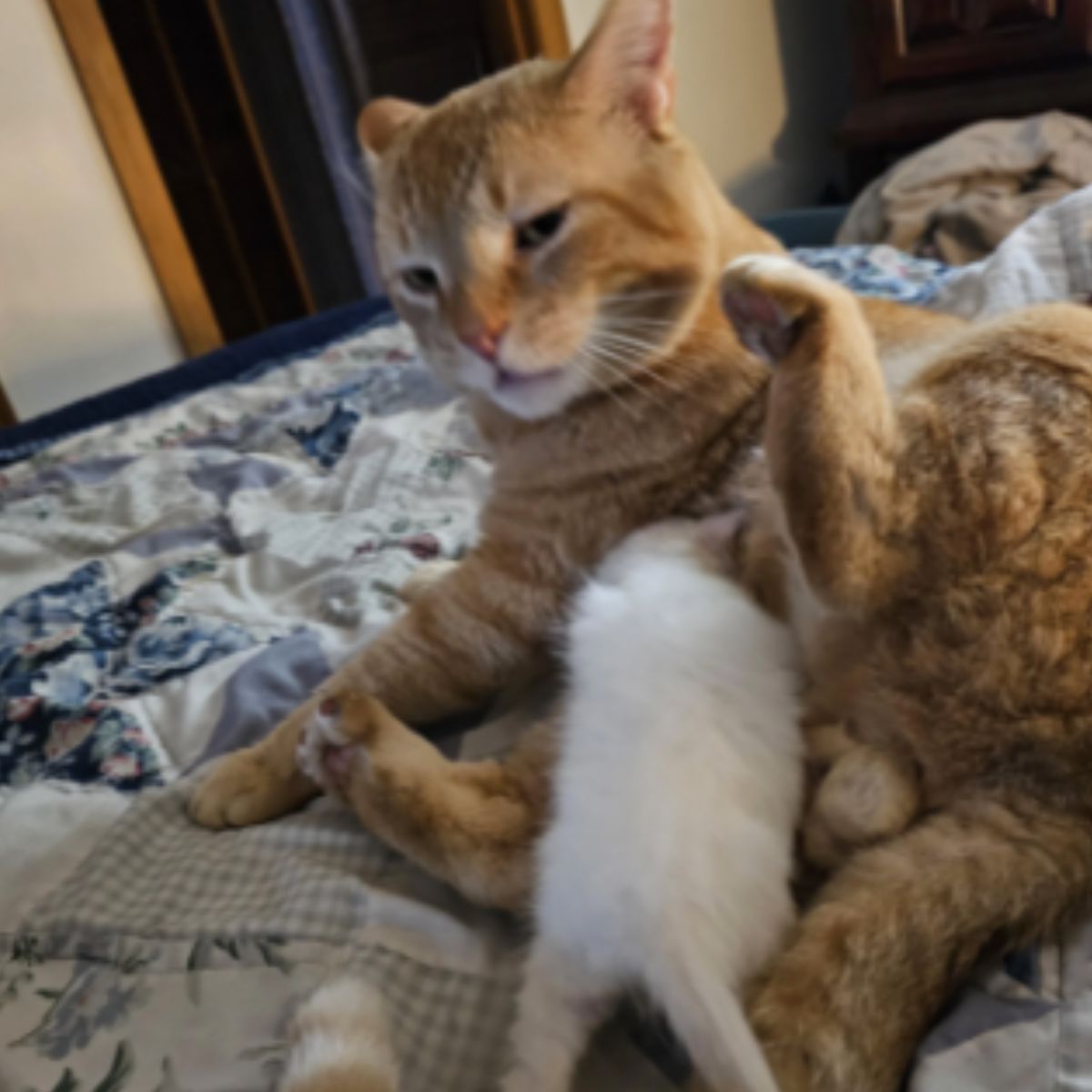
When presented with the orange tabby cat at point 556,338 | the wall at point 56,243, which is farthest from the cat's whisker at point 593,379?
the wall at point 56,243

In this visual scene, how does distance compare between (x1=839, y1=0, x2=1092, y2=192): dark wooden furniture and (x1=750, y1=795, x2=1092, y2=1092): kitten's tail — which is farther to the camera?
(x1=839, y1=0, x2=1092, y2=192): dark wooden furniture

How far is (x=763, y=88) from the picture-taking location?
10.6ft

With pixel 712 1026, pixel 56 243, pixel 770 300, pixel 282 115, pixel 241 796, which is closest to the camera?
pixel 712 1026

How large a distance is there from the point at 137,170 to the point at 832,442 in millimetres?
2921

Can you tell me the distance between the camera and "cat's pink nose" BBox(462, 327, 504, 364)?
0.99 meters

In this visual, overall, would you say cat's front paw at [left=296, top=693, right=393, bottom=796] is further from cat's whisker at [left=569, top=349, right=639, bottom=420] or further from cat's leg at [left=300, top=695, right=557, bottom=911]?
cat's whisker at [left=569, top=349, right=639, bottom=420]

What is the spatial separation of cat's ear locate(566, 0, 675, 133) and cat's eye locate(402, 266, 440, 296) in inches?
9.3

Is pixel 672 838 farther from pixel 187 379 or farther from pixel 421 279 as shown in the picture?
pixel 187 379

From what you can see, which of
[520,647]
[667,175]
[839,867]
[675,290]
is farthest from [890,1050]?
[667,175]

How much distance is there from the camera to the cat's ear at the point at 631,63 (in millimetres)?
997

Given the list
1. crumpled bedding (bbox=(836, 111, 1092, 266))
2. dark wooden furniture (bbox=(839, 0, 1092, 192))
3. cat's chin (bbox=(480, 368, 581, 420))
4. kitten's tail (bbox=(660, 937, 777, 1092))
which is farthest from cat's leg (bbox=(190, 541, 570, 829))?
dark wooden furniture (bbox=(839, 0, 1092, 192))

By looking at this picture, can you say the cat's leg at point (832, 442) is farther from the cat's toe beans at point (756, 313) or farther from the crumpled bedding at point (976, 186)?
the crumpled bedding at point (976, 186)

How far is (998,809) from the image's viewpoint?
2.18ft

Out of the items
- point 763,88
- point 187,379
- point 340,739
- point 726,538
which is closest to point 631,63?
point 726,538
